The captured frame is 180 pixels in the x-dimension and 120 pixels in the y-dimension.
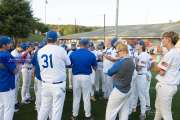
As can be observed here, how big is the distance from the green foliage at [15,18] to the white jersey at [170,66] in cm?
3919

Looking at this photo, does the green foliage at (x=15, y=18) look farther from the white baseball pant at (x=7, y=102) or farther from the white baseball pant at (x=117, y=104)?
the white baseball pant at (x=117, y=104)

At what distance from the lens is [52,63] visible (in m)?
7.07

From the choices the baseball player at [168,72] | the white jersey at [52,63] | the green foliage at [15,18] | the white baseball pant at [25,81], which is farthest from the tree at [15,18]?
the baseball player at [168,72]

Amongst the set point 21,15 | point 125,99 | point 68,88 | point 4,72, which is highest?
point 21,15

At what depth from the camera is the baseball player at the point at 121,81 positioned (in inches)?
261

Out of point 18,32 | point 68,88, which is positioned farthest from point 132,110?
point 18,32

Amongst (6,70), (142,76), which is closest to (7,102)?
(6,70)

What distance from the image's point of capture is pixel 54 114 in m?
7.24

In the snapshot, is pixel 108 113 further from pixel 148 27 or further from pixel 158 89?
pixel 148 27

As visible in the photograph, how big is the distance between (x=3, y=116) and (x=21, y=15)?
39188 mm

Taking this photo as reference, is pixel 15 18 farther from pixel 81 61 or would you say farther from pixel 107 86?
pixel 81 61

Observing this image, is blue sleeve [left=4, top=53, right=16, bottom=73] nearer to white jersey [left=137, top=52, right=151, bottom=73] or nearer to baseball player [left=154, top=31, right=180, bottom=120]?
baseball player [left=154, top=31, right=180, bottom=120]

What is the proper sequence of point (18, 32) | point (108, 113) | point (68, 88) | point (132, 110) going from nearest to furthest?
point (108, 113) < point (132, 110) < point (68, 88) < point (18, 32)

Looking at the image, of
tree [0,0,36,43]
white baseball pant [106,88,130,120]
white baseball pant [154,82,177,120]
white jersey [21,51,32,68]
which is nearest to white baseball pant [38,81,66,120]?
white baseball pant [106,88,130,120]
